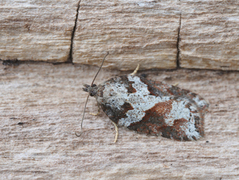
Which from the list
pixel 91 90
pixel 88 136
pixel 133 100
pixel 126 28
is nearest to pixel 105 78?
pixel 91 90

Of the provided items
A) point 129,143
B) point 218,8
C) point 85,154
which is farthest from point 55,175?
point 218,8

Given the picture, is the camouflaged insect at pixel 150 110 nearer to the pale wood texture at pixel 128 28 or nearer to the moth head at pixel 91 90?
the moth head at pixel 91 90

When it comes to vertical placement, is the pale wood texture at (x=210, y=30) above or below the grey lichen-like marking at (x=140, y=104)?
above

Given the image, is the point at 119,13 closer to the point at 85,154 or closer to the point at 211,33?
the point at 211,33

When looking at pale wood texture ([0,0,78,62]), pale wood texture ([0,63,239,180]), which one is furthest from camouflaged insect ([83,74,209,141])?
pale wood texture ([0,0,78,62])

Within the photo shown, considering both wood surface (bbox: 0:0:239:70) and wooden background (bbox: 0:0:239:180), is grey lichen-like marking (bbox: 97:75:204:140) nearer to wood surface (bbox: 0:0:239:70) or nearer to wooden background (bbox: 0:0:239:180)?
wooden background (bbox: 0:0:239:180)

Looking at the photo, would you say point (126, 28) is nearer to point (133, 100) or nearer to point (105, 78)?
point (105, 78)

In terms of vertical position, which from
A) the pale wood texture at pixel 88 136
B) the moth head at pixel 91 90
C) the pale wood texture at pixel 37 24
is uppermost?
the pale wood texture at pixel 37 24

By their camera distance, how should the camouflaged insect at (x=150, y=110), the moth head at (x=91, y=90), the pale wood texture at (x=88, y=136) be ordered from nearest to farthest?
the pale wood texture at (x=88, y=136) → the camouflaged insect at (x=150, y=110) → the moth head at (x=91, y=90)

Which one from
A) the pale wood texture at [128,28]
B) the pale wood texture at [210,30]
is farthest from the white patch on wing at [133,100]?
the pale wood texture at [210,30]
